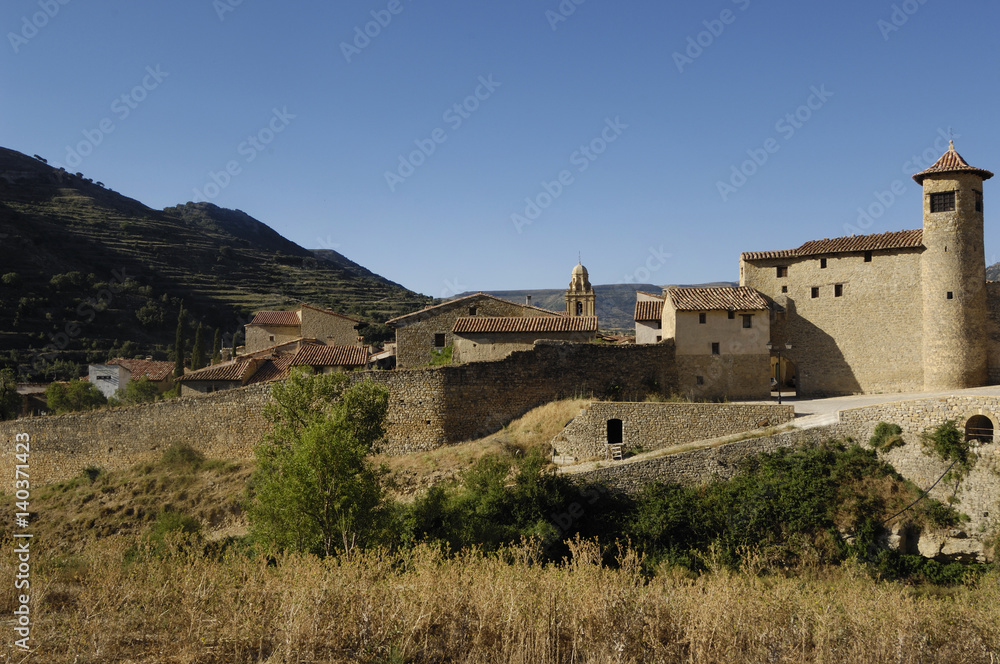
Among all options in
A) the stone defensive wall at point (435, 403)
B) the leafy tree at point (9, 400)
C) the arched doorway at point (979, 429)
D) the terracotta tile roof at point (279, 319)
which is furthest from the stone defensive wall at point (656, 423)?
the leafy tree at point (9, 400)

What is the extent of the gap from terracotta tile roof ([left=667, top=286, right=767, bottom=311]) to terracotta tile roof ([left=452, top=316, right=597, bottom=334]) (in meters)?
3.49

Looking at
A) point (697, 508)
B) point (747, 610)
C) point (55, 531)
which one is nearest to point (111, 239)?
point (55, 531)

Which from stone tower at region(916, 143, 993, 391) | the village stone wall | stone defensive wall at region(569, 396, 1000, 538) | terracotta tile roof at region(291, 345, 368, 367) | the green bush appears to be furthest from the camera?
terracotta tile roof at region(291, 345, 368, 367)

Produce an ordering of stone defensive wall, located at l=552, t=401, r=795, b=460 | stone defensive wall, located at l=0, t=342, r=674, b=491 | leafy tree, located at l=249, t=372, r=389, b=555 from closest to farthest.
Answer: leafy tree, located at l=249, t=372, r=389, b=555 → stone defensive wall, located at l=552, t=401, r=795, b=460 → stone defensive wall, located at l=0, t=342, r=674, b=491

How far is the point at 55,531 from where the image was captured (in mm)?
23078

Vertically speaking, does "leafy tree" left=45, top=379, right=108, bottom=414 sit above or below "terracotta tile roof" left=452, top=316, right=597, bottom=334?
below

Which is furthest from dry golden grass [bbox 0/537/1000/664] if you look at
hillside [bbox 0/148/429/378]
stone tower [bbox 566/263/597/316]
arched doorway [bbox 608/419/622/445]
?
hillside [bbox 0/148/429/378]

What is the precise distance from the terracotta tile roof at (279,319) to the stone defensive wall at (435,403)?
14.4 meters

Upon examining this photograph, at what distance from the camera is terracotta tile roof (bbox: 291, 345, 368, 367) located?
30.1 meters

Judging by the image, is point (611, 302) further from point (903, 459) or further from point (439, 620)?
point (439, 620)

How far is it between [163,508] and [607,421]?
1587cm

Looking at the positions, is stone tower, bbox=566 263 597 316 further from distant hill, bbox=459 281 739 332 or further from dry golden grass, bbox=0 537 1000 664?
distant hill, bbox=459 281 739 332

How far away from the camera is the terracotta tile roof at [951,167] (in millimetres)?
22375

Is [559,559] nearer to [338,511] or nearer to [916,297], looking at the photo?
[338,511]
